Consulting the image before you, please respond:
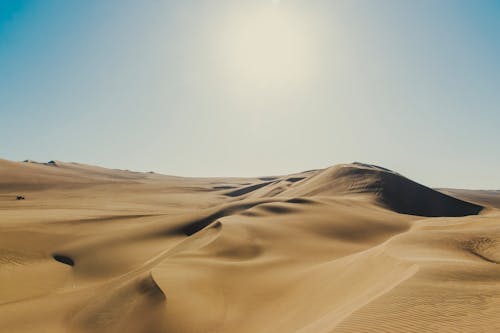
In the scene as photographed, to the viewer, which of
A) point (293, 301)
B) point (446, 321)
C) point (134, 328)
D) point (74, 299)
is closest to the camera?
point (446, 321)

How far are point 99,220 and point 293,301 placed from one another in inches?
755

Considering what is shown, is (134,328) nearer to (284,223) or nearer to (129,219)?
(284,223)

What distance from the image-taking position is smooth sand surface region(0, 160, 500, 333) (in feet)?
19.1

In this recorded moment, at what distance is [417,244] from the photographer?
12.1 m

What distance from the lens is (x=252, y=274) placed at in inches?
459

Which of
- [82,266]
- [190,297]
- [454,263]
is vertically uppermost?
[454,263]

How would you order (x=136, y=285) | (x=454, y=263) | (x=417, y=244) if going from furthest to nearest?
1. (x=417, y=244)
2. (x=136, y=285)
3. (x=454, y=263)

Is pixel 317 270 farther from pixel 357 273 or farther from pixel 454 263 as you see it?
pixel 454 263

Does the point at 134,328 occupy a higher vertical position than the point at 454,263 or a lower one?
lower

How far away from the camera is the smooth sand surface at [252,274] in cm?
582

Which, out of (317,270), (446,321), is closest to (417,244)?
(317,270)

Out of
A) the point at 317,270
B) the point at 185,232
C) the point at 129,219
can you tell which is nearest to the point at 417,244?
the point at 317,270

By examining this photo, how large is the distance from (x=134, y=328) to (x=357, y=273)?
5917mm

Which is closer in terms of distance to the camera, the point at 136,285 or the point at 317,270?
the point at 136,285
